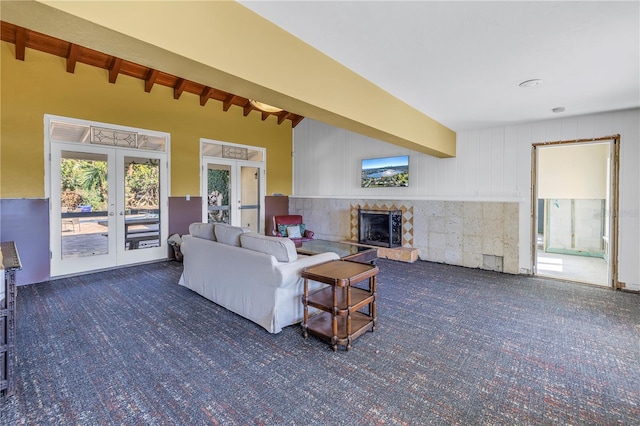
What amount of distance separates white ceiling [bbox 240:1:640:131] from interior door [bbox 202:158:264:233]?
440 cm

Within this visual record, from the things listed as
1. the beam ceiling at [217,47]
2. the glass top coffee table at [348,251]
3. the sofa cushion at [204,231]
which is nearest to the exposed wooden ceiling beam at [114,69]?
the sofa cushion at [204,231]

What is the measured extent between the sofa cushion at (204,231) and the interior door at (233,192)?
8.13 ft

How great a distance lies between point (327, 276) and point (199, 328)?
4.59 feet

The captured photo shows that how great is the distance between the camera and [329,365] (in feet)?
7.55

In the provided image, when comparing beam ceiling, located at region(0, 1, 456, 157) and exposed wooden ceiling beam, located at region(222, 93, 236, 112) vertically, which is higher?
exposed wooden ceiling beam, located at region(222, 93, 236, 112)

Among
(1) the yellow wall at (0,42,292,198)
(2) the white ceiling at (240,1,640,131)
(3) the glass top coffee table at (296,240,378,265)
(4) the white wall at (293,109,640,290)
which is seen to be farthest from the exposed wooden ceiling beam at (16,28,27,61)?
(4) the white wall at (293,109,640,290)

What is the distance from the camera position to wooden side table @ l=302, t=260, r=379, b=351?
251cm

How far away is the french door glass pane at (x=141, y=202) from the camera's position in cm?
530

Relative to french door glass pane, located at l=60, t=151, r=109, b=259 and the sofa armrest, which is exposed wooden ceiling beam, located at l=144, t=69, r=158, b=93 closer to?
french door glass pane, located at l=60, t=151, r=109, b=259

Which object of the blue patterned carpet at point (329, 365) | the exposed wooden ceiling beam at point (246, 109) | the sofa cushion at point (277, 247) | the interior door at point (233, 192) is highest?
the exposed wooden ceiling beam at point (246, 109)

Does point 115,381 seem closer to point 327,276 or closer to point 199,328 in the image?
point 199,328

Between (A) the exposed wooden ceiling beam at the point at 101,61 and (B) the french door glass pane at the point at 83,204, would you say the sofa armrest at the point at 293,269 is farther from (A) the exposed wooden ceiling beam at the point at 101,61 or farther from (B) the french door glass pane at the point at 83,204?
(A) the exposed wooden ceiling beam at the point at 101,61

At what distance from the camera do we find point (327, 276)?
8.32ft

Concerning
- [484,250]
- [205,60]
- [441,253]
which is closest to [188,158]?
[205,60]
